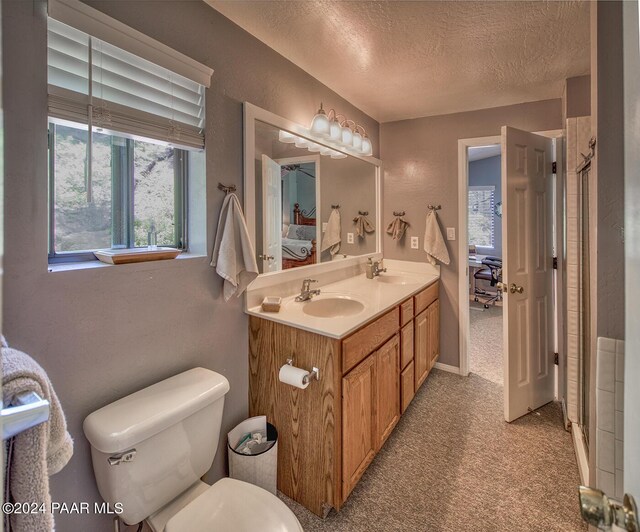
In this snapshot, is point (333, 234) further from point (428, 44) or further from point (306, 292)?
point (428, 44)

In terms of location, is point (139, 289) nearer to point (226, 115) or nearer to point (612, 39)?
point (226, 115)

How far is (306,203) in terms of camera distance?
2.29 metres

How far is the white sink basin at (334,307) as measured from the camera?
6.49ft

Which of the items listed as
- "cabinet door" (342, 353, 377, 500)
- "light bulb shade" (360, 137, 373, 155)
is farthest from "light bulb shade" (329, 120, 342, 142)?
"cabinet door" (342, 353, 377, 500)

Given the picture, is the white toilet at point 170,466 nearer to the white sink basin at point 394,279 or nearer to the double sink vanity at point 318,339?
the double sink vanity at point 318,339

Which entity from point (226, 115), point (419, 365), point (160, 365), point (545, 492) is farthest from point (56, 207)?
point (545, 492)

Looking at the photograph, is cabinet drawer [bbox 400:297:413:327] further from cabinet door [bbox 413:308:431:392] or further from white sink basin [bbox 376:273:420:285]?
white sink basin [bbox 376:273:420:285]

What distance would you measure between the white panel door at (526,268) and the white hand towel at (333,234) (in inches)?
44.0

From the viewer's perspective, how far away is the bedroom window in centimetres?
115

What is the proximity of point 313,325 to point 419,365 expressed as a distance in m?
1.27

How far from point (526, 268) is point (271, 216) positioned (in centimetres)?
168

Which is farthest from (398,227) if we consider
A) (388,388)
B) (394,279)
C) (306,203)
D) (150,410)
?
(150,410)

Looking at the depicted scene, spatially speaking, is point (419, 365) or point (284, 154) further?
point (419, 365)

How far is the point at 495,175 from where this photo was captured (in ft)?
19.4
